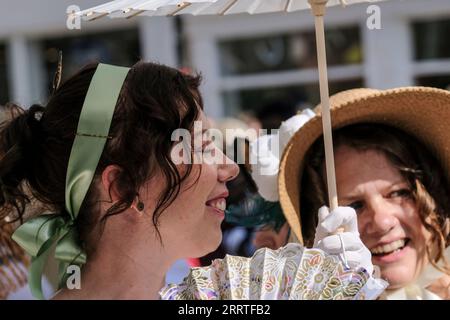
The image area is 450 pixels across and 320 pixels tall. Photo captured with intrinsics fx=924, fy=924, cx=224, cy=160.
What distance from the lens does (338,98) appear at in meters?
2.24

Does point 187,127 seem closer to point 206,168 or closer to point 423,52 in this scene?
point 206,168

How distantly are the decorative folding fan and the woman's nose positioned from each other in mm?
495

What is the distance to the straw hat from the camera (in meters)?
2.19

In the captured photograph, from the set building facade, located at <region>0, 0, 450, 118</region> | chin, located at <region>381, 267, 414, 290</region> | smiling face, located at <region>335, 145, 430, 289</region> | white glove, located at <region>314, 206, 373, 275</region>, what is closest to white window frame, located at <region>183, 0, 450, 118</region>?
building facade, located at <region>0, 0, 450, 118</region>

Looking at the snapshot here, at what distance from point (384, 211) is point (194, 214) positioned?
1.65 ft

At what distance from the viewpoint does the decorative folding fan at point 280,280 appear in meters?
1.62

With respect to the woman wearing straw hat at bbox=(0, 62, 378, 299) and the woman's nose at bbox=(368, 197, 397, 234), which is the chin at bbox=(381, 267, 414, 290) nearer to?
the woman's nose at bbox=(368, 197, 397, 234)

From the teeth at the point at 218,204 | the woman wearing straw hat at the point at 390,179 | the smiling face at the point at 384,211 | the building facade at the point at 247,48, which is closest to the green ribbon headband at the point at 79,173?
the teeth at the point at 218,204

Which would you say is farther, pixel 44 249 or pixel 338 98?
pixel 338 98

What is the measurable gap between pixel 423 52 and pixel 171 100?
4083 millimetres

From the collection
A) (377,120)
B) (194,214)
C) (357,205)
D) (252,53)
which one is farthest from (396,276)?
(252,53)

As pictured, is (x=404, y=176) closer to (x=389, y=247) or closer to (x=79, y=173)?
(x=389, y=247)

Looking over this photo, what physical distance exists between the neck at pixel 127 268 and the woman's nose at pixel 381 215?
0.53 m
